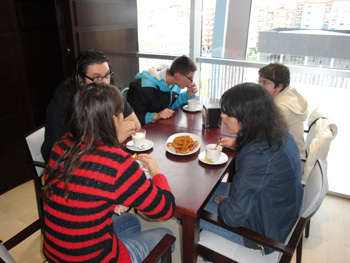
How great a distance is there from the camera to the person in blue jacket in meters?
1.12

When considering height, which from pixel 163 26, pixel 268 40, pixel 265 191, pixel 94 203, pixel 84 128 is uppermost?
pixel 163 26

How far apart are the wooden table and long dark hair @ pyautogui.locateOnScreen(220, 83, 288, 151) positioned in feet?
→ 0.88

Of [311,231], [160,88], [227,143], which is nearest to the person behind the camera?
[227,143]

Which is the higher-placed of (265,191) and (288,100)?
(288,100)

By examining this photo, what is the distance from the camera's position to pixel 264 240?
1.09m

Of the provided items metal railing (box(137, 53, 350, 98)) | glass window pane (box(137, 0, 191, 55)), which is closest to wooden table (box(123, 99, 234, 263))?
metal railing (box(137, 53, 350, 98))

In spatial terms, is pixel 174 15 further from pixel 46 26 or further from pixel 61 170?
pixel 61 170

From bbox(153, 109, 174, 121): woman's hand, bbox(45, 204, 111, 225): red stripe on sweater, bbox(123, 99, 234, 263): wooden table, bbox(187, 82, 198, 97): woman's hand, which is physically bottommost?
bbox(123, 99, 234, 263): wooden table

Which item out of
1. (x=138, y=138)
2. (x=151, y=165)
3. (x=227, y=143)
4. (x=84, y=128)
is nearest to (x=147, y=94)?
(x=138, y=138)

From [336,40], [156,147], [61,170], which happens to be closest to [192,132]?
[156,147]

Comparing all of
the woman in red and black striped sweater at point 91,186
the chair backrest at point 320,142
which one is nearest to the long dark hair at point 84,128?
the woman in red and black striped sweater at point 91,186

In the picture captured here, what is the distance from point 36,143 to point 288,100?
5.50ft

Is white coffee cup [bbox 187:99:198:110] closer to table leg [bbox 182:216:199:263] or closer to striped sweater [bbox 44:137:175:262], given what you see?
table leg [bbox 182:216:199:263]

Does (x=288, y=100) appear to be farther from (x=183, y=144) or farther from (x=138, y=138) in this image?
(x=138, y=138)
